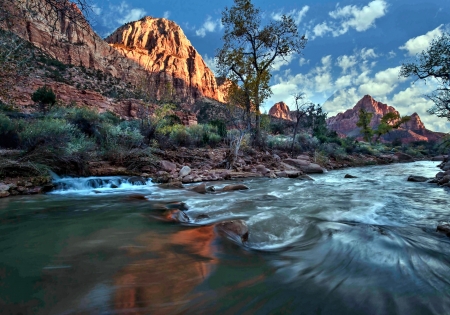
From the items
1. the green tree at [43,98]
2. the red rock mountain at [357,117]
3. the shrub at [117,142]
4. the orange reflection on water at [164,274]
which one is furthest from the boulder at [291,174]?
the red rock mountain at [357,117]

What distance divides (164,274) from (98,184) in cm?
554

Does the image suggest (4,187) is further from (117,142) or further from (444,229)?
(444,229)

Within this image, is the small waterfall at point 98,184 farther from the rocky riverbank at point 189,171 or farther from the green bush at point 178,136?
the green bush at point 178,136

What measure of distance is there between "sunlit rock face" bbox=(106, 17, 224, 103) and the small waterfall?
85849mm

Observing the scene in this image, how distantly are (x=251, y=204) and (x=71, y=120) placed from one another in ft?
32.4

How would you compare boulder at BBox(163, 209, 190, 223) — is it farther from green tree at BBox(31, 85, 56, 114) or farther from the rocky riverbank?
green tree at BBox(31, 85, 56, 114)

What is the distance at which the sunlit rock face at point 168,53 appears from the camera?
89875 mm

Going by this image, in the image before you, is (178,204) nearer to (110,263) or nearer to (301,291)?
(110,263)

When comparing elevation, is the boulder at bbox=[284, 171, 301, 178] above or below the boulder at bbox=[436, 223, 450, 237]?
above

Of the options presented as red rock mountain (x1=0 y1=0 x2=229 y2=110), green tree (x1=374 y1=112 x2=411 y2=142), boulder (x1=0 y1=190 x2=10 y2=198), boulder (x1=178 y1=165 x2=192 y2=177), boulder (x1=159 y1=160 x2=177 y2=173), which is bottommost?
boulder (x1=0 y1=190 x2=10 y2=198)

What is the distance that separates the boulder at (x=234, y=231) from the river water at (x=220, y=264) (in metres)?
0.10

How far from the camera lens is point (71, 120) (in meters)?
10.3

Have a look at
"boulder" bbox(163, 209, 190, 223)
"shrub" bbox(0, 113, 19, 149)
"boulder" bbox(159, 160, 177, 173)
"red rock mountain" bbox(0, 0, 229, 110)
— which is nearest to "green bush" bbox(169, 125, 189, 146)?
"boulder" bbox(159, 160, 177, 173)

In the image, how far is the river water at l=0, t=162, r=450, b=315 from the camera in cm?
135
